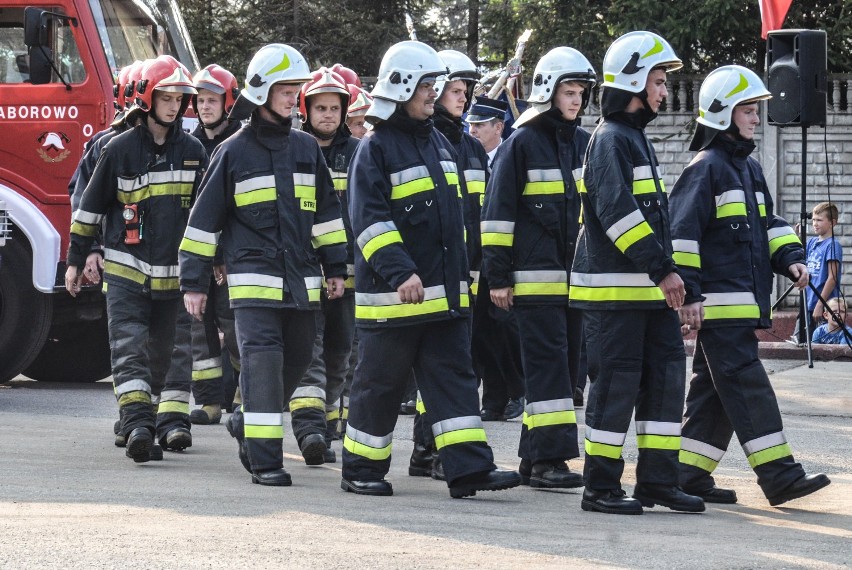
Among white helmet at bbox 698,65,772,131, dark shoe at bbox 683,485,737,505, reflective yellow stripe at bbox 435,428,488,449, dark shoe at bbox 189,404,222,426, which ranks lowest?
dark shoe at bbox 189,404,222,426

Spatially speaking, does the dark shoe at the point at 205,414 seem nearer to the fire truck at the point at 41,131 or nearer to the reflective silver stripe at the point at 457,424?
the fire truck at the point at 41,131

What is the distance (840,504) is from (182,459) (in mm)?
3337

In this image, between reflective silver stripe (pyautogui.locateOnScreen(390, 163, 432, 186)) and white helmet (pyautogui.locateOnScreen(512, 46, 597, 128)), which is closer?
reflective silver stripe (pyautogui.locateOnScreen(390, 163, 432, 186))

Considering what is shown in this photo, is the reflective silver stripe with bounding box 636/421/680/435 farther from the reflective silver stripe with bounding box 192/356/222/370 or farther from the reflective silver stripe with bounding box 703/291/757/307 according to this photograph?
the reflective silver stripe with bounding box 192/356/222/370

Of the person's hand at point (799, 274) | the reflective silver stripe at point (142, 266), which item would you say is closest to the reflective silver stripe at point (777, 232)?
the person's hand at point (799, 274)

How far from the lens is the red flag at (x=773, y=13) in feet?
53.5

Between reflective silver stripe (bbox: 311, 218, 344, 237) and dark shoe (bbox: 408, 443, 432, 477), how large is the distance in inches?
45.0

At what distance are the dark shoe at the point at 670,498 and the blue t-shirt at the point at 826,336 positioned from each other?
29.3 feet

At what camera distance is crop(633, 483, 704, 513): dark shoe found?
692cm

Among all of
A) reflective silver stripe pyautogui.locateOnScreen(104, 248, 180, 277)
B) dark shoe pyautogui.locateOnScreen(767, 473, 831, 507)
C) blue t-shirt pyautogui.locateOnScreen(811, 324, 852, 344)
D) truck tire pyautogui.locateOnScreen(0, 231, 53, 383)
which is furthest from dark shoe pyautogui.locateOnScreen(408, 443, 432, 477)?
blue t-shirt pyautogui.locateOnScreen(811, 324, 852, 344)

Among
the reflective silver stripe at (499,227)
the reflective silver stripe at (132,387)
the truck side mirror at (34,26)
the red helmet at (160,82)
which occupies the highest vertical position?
the truck side mirror at (34,26)

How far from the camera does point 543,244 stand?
7.78 meters

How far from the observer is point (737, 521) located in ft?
22.3

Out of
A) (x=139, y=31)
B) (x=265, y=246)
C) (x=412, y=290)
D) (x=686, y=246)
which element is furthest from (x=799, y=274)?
(x=139, y=31)
